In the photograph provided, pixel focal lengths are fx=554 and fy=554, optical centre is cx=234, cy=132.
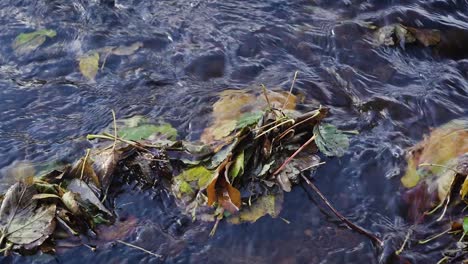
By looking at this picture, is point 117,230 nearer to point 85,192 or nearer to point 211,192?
point 85,192

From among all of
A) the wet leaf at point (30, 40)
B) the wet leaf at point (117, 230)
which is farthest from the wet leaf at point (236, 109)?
the wet leaf at point (30, 40)

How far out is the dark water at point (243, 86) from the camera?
211 centimetres

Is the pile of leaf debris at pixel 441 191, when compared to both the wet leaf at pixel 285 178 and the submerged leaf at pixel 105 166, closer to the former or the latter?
the wet leaf at pixel 285 178

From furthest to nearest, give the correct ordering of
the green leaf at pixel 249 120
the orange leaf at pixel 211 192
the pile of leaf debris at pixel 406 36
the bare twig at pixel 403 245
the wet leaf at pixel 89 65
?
the pile of leaf debris at pixel 406 36 → the wet leaf at pixel 89 65 → the green leaf at pixel 249 120 → the orange leaf at pixel 211 192 → the bare twig at pixel 403 245

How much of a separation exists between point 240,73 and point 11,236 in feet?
4.79

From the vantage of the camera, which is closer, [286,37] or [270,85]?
[270,85]

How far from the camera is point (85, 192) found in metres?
2.21

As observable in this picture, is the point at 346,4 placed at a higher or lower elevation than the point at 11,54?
higher

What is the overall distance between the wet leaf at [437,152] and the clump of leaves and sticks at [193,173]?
294 millimetres

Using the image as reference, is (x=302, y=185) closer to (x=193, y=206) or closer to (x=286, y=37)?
(x=193, y=206)

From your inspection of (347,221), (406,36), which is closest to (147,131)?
(347,221)

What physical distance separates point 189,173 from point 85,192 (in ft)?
1.39

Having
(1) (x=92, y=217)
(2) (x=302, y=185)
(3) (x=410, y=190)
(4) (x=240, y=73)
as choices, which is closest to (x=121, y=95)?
(4) (x=240, y=73)

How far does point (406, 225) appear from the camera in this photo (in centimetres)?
213
